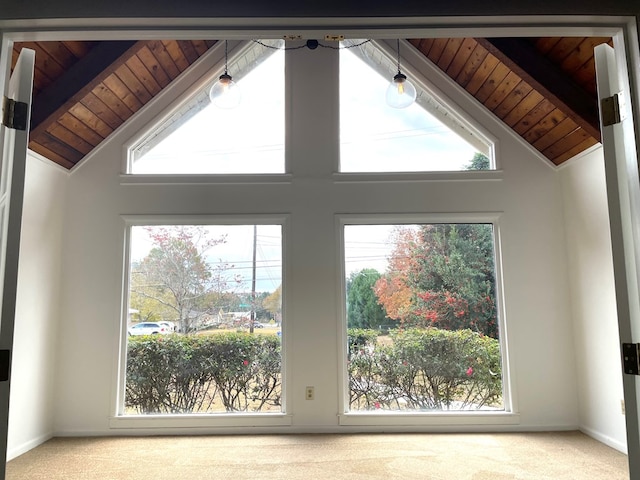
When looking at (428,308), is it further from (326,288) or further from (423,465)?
(423,465)

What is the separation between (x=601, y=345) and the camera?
358 centimetres

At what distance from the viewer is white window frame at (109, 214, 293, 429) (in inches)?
152

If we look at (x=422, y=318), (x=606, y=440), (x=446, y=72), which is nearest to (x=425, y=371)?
(x=422, y=318)

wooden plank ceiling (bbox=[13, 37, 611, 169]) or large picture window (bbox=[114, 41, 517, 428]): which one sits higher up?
wooden plank ceiling (bbox=[13, 37, 611, 169])

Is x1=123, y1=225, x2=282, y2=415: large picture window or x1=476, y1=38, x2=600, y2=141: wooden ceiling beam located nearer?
x1=476, y1=38, x2=600, y2=141: wooden ceiling beam

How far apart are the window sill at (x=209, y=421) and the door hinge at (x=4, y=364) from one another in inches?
109

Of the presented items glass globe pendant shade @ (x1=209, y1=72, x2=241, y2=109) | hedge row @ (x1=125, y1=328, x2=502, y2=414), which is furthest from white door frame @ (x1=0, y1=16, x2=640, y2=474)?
hedge row @ (x1=125, y1=328, x2=502, y2=414)

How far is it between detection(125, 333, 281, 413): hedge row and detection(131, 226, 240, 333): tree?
9.8 inches

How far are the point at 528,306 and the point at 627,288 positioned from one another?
2.79 m

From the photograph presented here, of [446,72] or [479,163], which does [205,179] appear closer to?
[446,72]

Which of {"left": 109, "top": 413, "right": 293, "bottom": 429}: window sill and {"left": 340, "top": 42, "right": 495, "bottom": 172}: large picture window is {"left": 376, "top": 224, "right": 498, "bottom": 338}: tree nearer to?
{"left": 340, "top": 42, "right": 495, "bottom": 172}: large picture window

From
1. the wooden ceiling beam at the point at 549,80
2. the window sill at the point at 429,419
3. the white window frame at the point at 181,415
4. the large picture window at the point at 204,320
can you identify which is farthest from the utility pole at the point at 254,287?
the wooden ceiling beam at the point at 549,80

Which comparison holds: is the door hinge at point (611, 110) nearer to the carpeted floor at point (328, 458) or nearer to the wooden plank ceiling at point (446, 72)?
the wooden plank ceiling at point (446, 72)

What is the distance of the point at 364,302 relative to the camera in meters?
4.08
